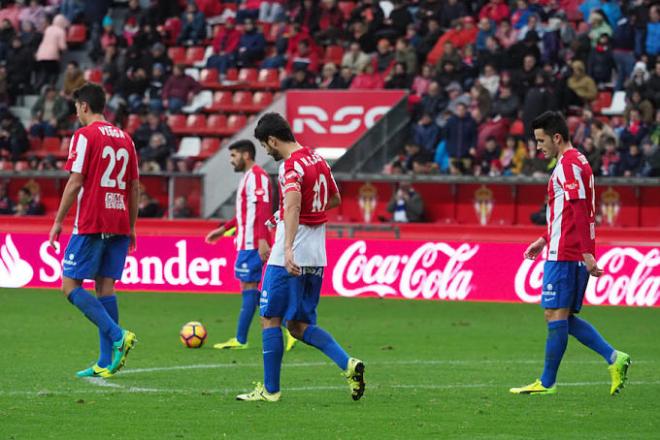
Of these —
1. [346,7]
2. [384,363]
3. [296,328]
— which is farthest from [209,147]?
[296,328]

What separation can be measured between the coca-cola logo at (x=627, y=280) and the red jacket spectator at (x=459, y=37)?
897 cm

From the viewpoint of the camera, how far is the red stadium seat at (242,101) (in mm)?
29281

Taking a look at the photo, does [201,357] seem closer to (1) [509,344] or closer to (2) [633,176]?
(1) [509,344]

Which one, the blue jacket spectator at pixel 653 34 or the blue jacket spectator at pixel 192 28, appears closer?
the blue jacket spectator at pixel 653 34

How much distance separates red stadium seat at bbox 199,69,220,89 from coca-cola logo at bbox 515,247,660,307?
12616mm

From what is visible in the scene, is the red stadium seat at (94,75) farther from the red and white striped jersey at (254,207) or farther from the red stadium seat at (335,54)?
the red and white striped jersey at (254,207)

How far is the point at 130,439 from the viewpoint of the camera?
26.6 ft

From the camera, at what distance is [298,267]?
31.4ft

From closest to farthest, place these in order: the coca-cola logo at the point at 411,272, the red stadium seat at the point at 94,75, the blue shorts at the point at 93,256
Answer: the blue shorts at the point at 93,256
the coca-cola logo at the point at 411,272
the red stadium seat at the point at 94,75

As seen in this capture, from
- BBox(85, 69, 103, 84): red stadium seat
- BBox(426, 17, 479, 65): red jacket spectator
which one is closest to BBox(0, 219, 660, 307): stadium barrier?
BBox(426, 17, 479, 65): red jacket spectator

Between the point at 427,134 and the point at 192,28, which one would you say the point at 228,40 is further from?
the point at 427,134

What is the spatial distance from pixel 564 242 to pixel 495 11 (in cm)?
1792

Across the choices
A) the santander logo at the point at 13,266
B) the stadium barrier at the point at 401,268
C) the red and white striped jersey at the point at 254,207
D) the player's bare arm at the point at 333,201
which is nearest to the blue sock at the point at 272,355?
the player's bare arm at the point at 333,201

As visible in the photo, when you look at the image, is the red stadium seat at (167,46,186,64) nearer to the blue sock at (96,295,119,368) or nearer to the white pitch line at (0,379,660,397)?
the blue sock at (96,295,119,368)
